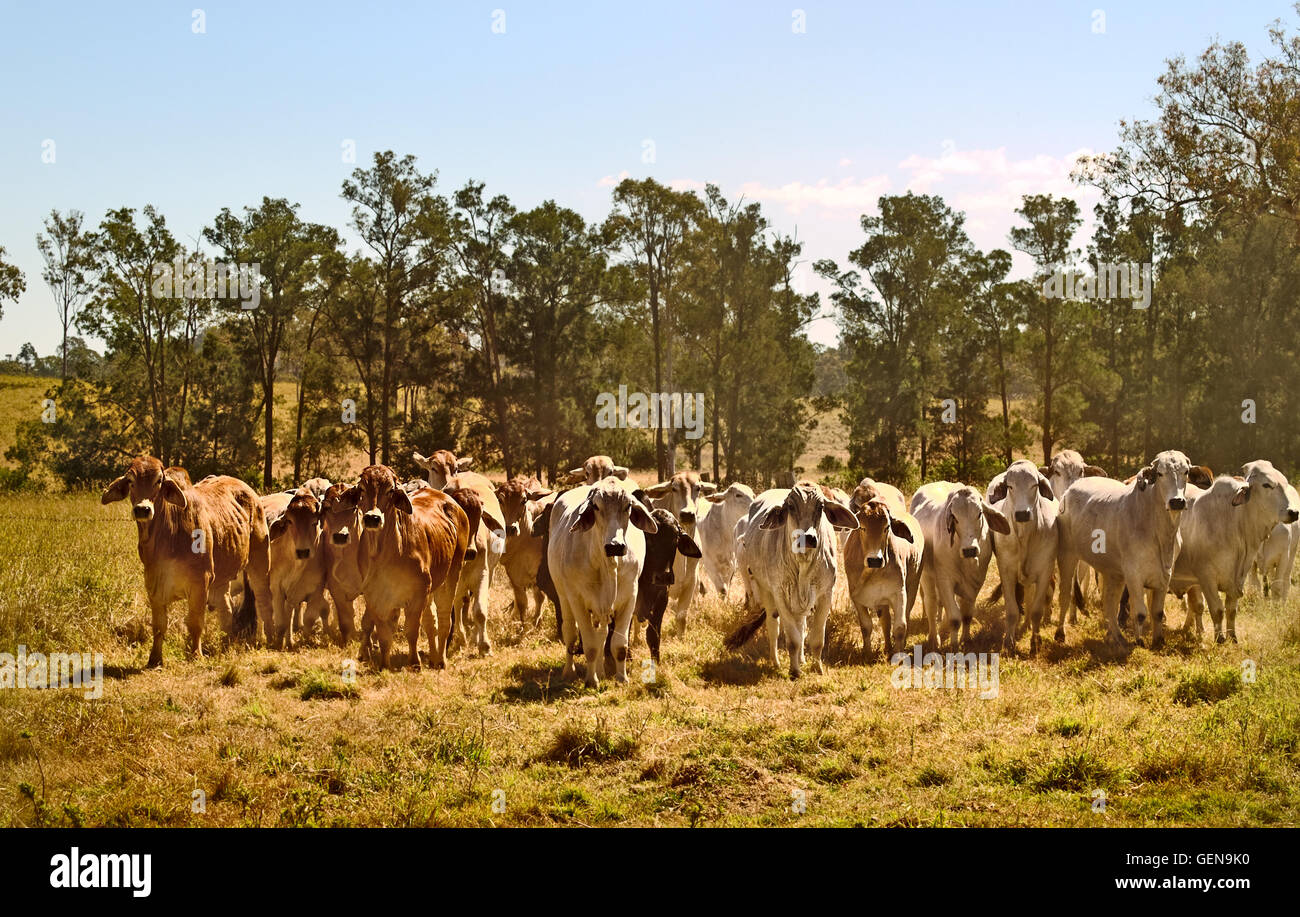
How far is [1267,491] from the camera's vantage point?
14.3 metres

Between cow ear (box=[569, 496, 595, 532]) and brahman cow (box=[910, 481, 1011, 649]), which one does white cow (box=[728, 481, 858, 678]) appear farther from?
cow ear (box=[569, 496, 595, 532])

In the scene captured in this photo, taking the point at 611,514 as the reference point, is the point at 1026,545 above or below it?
below

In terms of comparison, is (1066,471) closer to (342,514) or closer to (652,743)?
(652,743)

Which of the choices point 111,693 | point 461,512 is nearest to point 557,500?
point 461,512

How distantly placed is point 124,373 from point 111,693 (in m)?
33.6

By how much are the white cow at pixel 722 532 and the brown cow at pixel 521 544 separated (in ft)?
8.94

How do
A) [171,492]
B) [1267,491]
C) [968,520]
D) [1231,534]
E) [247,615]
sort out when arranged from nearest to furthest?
[171,492] → [968,520] → [1231,534] → [1267,491] → [247,615]

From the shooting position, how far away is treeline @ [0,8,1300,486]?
40.8m

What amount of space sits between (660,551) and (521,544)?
3678mm

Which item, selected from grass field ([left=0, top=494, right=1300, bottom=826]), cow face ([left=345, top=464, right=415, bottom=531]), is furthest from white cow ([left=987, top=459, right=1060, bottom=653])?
cow face ([left=345, top=464, right=415, bottom=531])

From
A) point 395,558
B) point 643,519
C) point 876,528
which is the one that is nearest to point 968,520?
point 876,528

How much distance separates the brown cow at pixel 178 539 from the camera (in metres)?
12.2

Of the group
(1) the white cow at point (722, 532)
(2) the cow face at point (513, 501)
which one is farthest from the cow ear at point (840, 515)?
(2) the cow face at point (513, 501)

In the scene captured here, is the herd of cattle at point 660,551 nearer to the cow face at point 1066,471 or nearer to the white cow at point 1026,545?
the white cow at point 1026,545
